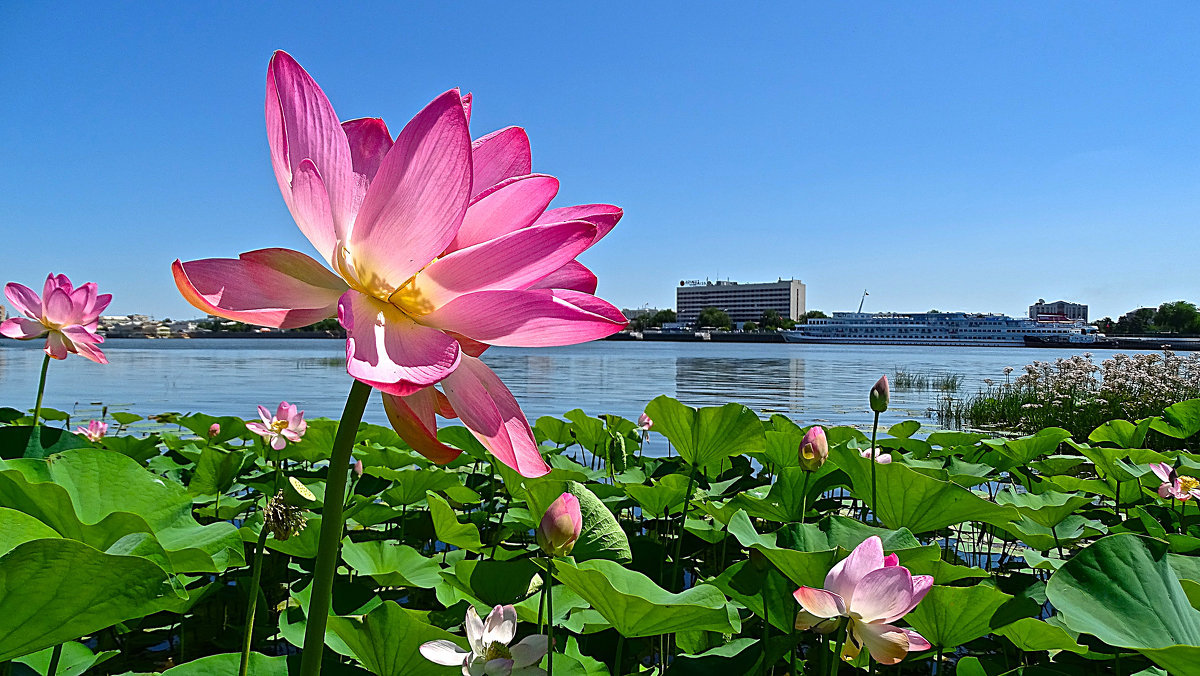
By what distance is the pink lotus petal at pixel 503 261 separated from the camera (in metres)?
0.40

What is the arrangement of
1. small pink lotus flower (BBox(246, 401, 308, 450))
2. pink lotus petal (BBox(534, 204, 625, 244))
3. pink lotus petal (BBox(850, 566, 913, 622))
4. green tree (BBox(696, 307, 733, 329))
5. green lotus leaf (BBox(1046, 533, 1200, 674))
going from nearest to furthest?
pink lotus petal (BBox(534, 204, 625, 244)), pink lotus petal (BBox(850, 566, 913, 622)), green lotus leaf (BBox(1046, 533, 1200, 674)), small pink lotus flower (BBox(246, 401, 308, 450)), green tree (BBox(696, 307, 733, 329))

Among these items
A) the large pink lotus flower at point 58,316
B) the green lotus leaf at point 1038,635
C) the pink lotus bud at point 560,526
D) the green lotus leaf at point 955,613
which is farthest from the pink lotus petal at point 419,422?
the large pink lotus flower at point 58,316

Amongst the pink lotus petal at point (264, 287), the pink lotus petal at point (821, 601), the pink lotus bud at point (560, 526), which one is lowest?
the pink lotus petal at point (821, 601)

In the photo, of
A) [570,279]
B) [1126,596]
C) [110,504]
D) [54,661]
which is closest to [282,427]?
[110,504]

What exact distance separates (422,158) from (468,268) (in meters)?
0.06

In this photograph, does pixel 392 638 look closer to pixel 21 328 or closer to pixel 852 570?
pixel 852 570

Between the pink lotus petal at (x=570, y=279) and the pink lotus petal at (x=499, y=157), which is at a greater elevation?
the pink lotus petal at (x=499, y=157)

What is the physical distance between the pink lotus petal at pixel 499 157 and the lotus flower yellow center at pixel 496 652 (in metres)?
0.49

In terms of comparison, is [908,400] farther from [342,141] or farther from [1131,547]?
[342,141]

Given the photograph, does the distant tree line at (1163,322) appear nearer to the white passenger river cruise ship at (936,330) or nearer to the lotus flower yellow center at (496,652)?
the white passenger river cruise ship at (936,330)

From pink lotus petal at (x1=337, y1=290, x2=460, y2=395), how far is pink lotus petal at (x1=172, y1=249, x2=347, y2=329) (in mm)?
30

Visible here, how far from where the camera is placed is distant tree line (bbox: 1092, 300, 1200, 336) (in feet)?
170

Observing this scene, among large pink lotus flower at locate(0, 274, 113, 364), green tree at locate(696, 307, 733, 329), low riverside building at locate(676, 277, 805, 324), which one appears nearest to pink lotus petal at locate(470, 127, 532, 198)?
large pink lotus flower at locate(0, 274, 113, 364)

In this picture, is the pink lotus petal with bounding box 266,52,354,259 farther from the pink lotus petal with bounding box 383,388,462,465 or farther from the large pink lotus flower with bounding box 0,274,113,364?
the large pink lotus flower with bounding box 0,274,113,364
